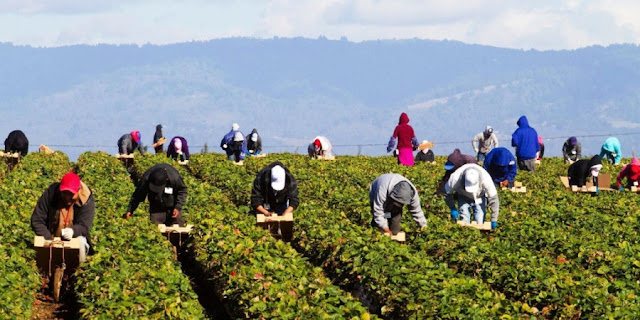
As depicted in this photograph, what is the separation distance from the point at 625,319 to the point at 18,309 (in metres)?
6.69

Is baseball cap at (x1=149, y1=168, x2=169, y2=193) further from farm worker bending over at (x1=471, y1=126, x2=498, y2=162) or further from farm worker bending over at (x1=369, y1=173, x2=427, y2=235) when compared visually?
farm worker bending over at (x1=471, y1=126, x2=498, y2=162)

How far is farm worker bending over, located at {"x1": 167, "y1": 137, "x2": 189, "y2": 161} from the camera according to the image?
36.1 meters

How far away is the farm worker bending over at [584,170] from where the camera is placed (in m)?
29.0

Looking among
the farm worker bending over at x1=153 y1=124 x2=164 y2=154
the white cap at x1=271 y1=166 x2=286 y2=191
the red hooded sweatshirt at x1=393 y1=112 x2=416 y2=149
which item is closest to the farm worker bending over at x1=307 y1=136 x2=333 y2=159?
the farm worker bending over at x1=153 y1=124 x2=164 y2=154

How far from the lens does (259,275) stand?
14.3 m

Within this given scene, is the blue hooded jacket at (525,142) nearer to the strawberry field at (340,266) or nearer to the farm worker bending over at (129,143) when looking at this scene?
the strawberry field at (340,266)

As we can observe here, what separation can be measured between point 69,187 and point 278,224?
5135 millimetres

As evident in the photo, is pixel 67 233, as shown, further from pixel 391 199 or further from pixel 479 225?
pixel 479 225

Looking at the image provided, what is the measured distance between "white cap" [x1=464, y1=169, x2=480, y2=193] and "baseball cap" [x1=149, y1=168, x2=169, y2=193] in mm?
5140

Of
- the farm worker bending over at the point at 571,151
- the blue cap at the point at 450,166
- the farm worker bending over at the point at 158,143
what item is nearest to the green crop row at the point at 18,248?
the blue cap at the point at 450,166

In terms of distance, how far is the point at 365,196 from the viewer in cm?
2472

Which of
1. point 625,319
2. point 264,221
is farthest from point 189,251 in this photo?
point 625,319

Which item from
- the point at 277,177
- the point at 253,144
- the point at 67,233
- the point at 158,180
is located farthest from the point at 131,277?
the point at 253,144

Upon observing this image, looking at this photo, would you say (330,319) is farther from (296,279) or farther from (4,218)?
(4,218)
